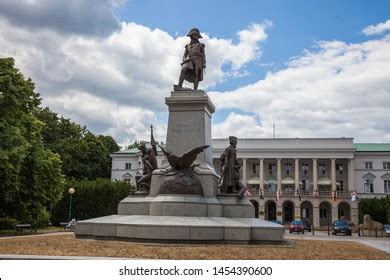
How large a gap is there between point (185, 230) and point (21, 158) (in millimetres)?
16625

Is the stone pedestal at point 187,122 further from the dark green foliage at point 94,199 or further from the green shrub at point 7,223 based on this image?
the dark green foliage at point 94,199

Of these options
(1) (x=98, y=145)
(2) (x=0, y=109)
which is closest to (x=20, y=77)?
(2) (x=0, y=109)

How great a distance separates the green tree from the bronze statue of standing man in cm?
1161

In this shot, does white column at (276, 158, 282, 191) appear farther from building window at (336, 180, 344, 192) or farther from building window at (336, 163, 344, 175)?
building window at (336, 163, 344, 175)

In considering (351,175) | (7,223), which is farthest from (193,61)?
(351,175)

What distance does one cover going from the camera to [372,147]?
9519cm

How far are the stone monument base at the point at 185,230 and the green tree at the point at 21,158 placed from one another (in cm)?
1309

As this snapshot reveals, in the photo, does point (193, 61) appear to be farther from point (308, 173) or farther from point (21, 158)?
point (308, 173)

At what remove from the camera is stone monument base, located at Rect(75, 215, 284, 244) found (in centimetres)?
1448

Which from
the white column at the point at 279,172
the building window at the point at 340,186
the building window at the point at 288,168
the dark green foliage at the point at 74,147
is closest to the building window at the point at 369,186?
the building window at the point at 340,186

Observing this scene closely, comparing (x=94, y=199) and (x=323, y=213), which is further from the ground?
(x=94, y=199)

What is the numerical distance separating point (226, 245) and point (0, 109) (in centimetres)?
1895

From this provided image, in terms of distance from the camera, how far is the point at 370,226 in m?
44.2
